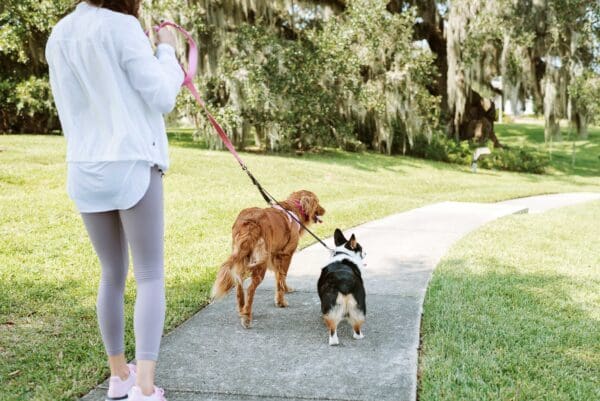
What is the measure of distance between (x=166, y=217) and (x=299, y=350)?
5133 mm

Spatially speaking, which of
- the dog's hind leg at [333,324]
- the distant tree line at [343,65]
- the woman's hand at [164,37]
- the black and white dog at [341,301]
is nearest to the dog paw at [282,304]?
the black and white dog at [341,301]

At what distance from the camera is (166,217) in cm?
823

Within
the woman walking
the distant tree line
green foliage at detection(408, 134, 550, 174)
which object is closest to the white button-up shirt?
the woman walking

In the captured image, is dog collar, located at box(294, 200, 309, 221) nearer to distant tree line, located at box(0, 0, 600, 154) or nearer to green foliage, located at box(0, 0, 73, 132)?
green foliage, located at box(0, 0, 73, 132)

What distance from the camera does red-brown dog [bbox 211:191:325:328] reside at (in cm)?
Result: 370

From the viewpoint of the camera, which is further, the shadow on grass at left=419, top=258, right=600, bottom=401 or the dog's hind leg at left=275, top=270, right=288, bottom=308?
the dog's hind leg at left=275, top=270, right=288, bottom=308

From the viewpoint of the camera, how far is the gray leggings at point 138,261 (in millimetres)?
2344

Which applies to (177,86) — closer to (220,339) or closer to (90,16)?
(90,16)

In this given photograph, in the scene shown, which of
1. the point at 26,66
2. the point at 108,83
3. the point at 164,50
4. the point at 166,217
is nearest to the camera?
the point at 108,83

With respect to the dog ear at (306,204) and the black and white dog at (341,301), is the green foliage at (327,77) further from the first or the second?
the black and white dog at (341,301)

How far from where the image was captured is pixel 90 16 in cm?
222

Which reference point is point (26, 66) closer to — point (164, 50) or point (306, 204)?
point (306, 204)

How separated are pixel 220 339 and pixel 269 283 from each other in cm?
138

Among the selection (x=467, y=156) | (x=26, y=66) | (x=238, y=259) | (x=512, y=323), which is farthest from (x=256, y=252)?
(x=467, y=156)
